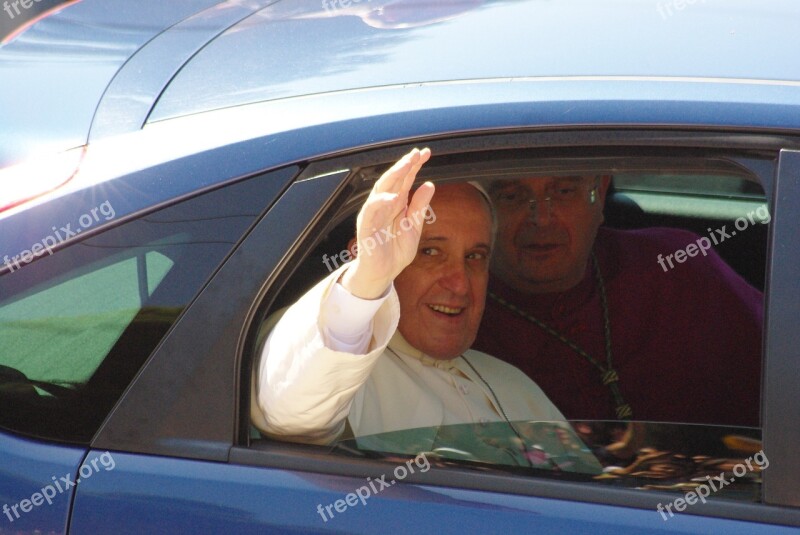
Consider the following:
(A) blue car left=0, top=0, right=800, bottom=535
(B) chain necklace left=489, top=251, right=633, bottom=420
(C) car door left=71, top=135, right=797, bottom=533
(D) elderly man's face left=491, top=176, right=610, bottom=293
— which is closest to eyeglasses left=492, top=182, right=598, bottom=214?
(D) elderly man's face left=491, top=176, right=610, bottom=293

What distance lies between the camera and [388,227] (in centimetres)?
165

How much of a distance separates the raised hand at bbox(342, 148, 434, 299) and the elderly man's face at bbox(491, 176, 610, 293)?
3.47 ft

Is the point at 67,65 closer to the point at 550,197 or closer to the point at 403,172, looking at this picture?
the point at 403,172

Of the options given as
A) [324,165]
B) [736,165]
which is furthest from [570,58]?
[324,165]

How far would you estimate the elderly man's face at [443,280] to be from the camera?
235 centimetres

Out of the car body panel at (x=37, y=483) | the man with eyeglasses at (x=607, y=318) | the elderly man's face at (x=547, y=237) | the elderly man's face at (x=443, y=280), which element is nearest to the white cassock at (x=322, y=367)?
the car body panel at (x=37, y=483)

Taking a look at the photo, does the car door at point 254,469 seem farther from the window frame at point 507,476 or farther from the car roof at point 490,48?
the car roof at point 490,48

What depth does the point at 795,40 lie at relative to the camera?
1818 mm

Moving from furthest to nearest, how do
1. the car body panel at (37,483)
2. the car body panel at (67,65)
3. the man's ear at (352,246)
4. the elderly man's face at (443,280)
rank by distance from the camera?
the elderly man's face at (443,280)
the man's ear at (352,246)
the car body panel at (67,65)
the car body panel at (37,483)

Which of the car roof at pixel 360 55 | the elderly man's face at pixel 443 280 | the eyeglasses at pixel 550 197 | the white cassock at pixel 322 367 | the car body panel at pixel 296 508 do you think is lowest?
the car body panel at pixel 296 508

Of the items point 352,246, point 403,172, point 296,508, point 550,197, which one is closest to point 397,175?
point 403,172

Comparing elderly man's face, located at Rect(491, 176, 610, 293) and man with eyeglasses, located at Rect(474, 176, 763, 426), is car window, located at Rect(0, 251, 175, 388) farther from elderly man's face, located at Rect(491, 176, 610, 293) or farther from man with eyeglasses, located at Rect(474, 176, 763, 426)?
elderly man's face, located at Rect(491, 176, 610, 293)

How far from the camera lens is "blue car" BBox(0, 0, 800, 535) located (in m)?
1.60

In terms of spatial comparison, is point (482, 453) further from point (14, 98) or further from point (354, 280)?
point (14, 98)
